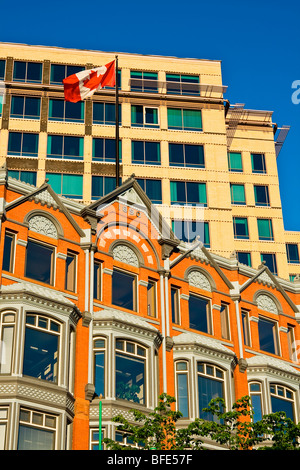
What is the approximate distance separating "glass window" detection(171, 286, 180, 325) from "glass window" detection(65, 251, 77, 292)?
564 cm

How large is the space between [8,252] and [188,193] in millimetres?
27736

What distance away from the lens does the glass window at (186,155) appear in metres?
65.9

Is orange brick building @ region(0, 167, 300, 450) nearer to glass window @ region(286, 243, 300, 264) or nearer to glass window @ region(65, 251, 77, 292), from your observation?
glass window @ region(65, 251, 77, 292)

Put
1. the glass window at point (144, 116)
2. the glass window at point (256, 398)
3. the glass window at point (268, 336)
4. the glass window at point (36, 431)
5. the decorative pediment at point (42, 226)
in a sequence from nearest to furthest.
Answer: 1. the glass window at point (36, 431)
2. the decorative pediment at point (42, 226)
3. the glass window at point (256, 398)
4. the glass window at point (268, 336)
5. the glass window at point (144, 116)

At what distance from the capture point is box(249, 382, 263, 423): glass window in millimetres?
42750

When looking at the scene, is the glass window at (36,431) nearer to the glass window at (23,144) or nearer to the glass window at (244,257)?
the glass window at (23,144)

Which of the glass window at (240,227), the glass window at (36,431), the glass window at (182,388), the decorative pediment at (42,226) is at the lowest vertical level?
the glass window at (36,431)

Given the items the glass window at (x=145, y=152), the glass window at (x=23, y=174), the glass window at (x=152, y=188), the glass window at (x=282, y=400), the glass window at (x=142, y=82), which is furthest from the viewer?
the glass window at (x=142, y=82)

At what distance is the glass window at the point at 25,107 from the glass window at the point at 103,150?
16.1 feet

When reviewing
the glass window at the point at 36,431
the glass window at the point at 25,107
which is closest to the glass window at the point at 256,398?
the glass window at the point at 36,431

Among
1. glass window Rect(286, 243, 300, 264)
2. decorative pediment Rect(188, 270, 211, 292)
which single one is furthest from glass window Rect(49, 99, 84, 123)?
decorative pediment Rect(188, 270, 211, 292)

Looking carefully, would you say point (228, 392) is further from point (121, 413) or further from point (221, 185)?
point (221, 185)

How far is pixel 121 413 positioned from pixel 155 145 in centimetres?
3221

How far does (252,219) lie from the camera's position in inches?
2736
